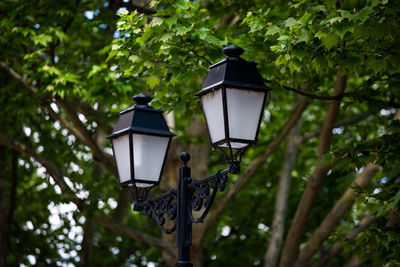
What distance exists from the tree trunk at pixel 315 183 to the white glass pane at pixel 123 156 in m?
4.58

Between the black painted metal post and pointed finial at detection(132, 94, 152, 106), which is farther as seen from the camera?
pointed finial at detection(132, 94, 152, 106)

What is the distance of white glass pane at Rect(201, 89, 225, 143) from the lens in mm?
4020

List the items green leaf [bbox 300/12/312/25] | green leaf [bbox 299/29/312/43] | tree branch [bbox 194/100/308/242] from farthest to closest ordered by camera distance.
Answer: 1. tree branch [bbox 194/100/308/242]
2. green leaf [bbox 300/12/312/25]
3. green leaf [bbox 299/29/312/43]

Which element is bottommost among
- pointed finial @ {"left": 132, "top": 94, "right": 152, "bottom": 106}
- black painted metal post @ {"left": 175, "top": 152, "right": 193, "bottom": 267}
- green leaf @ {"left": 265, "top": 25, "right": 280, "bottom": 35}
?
black painted metal post @ {"left": 175, "top": 152, "right": 193, "bottom": 267}

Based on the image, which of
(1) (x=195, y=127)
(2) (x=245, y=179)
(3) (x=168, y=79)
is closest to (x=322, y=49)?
(3) (x=168, y=79)

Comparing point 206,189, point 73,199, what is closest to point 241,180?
point 73,199

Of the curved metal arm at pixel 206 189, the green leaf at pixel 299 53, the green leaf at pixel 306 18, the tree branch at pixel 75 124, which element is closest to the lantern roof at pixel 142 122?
the curved metal arm at pixel 206 189

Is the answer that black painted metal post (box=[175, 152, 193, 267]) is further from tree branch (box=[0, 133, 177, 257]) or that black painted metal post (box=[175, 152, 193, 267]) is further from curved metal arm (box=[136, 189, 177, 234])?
tree branch (box=[0, 133, 177, 257])

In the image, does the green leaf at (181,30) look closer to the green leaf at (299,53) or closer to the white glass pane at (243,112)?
the green leaf at (299,53)

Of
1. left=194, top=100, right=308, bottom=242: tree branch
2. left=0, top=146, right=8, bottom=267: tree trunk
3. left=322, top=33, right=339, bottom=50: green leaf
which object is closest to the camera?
left=322, top=33, right=339, bottom=50: green leaf

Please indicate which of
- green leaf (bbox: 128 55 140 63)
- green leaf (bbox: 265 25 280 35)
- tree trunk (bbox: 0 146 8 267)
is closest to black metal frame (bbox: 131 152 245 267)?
green leaf (bbox: 265 25 280 35)

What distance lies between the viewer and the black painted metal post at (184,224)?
4402 mm

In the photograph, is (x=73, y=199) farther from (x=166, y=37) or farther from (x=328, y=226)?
(x=166, y=37)

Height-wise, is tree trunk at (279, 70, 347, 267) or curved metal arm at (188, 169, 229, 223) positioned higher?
tree trunk at (279, 70, 347, 267)
